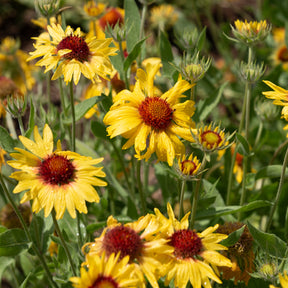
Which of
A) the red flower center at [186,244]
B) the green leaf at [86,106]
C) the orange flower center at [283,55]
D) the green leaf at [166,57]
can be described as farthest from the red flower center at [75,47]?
the orange flower center at [283,55]

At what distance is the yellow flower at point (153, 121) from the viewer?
4.07 ft

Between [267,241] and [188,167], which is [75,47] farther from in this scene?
[267,241]

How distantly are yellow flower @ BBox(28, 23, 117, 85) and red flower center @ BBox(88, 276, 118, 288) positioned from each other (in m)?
0.58

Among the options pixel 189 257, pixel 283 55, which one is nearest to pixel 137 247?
pixel 189 257

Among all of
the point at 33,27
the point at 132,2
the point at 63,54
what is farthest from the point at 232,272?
the point at 33,27

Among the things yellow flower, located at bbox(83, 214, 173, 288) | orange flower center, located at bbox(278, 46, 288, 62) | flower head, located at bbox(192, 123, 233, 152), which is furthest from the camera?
orange flower center, located at bbox(278, 46, 288, 62)

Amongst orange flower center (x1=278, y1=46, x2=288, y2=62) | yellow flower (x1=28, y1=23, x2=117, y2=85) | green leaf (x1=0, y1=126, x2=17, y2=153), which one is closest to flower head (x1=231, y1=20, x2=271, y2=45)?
yellow flower (x1=28, y1=23, x2=117, y2=85)

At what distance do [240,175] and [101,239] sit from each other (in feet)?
3.44

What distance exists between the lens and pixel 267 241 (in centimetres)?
129

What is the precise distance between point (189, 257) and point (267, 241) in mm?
317

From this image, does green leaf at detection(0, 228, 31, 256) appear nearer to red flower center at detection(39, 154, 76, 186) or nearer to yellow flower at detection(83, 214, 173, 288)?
red flower center at detection(39, 154, 76, 186)

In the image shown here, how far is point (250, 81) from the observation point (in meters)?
1.42

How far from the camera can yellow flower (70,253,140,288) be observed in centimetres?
90

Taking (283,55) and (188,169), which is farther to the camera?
(283,55)
